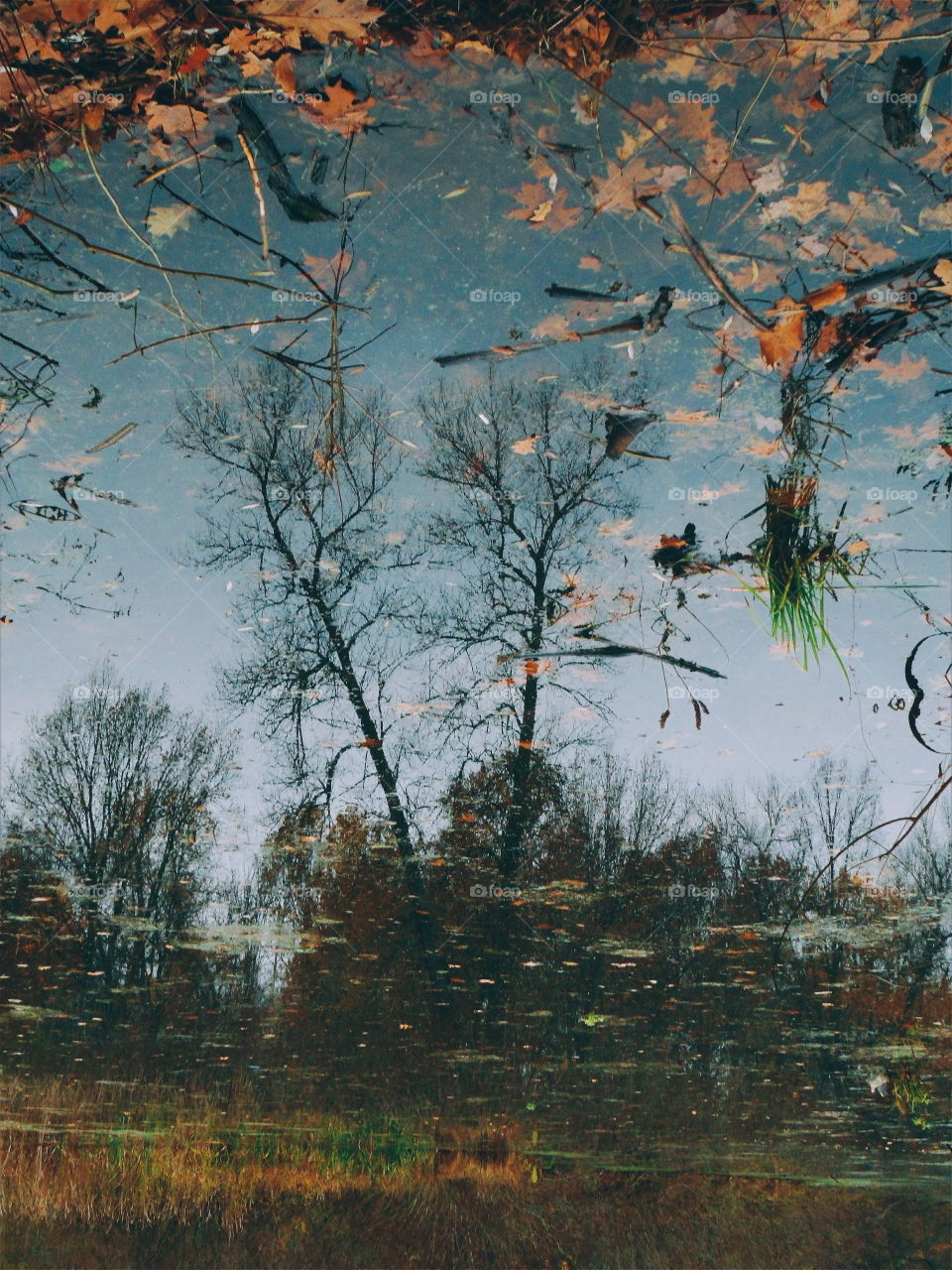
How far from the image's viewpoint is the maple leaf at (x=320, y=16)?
1.57 metres

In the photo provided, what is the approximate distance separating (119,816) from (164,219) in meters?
2.12

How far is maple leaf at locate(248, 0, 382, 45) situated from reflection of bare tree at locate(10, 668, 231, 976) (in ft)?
6.98

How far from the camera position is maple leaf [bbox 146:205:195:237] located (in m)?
1.97

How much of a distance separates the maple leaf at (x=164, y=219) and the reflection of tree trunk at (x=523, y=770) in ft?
5.42

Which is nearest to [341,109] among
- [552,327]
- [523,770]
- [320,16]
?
[320,16]

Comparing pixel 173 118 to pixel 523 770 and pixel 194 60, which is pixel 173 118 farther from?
pixel 523 770

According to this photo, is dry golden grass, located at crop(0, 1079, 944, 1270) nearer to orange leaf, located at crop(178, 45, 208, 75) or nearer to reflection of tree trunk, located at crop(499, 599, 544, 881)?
reflection of tree trunk, located at crop(499, 599, 544, 881)

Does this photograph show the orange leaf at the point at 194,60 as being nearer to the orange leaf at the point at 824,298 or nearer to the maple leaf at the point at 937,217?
the orange leaf at the point at 824,298

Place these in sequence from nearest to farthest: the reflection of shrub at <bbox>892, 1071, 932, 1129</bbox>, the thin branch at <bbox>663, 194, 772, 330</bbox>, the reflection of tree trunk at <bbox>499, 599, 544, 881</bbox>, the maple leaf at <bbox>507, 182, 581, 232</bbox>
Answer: the thin branch at <bbox>663, 194, 772, 330</bbox>, the maple leaf at <bbox>507, 182, 581, 232</bbox>, the reflection of tree trunk at <bbox>499, 599, 544, 881</bbox>, the reflection of shrub at <bbox>892, 1071, 932, 1129</bbox>

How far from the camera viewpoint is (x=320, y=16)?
159 centimetres

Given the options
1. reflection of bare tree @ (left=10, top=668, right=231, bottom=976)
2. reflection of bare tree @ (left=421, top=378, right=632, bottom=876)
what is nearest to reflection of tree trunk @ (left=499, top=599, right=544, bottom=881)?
reflection of bare tree @ (left=421, top=378, right=632, bottom=876)

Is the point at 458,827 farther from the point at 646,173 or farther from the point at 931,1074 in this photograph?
the point at 931,1074

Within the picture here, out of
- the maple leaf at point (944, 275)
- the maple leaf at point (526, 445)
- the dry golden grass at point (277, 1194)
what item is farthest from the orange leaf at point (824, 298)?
the dry golden grass at point (277, 1194)

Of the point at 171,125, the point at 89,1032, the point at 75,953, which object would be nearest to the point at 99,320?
the point at 171,125
